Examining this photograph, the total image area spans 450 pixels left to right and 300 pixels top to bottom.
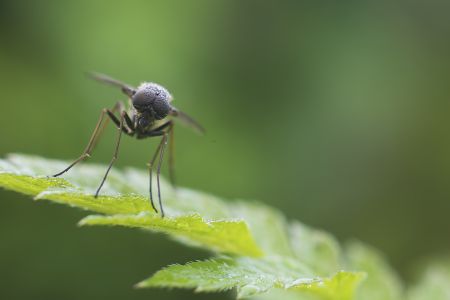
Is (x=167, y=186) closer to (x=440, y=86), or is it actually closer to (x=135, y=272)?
(x=135, y=272)

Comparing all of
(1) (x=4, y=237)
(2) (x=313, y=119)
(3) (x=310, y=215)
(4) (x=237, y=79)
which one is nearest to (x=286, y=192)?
(3) (x=310, y=215)

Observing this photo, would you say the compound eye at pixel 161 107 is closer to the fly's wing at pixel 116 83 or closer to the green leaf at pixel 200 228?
the fly's wing at pixel 116 83

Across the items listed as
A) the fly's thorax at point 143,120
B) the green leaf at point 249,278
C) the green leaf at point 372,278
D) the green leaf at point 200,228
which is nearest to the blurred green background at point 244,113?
the green leaf at point 372,278

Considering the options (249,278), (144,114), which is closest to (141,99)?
(144,114)

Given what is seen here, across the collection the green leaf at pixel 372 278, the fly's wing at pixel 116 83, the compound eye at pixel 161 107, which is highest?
the fly's wing at pixel 116 83

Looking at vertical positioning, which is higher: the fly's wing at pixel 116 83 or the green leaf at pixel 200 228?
the fly's wing at pixel 116 83
